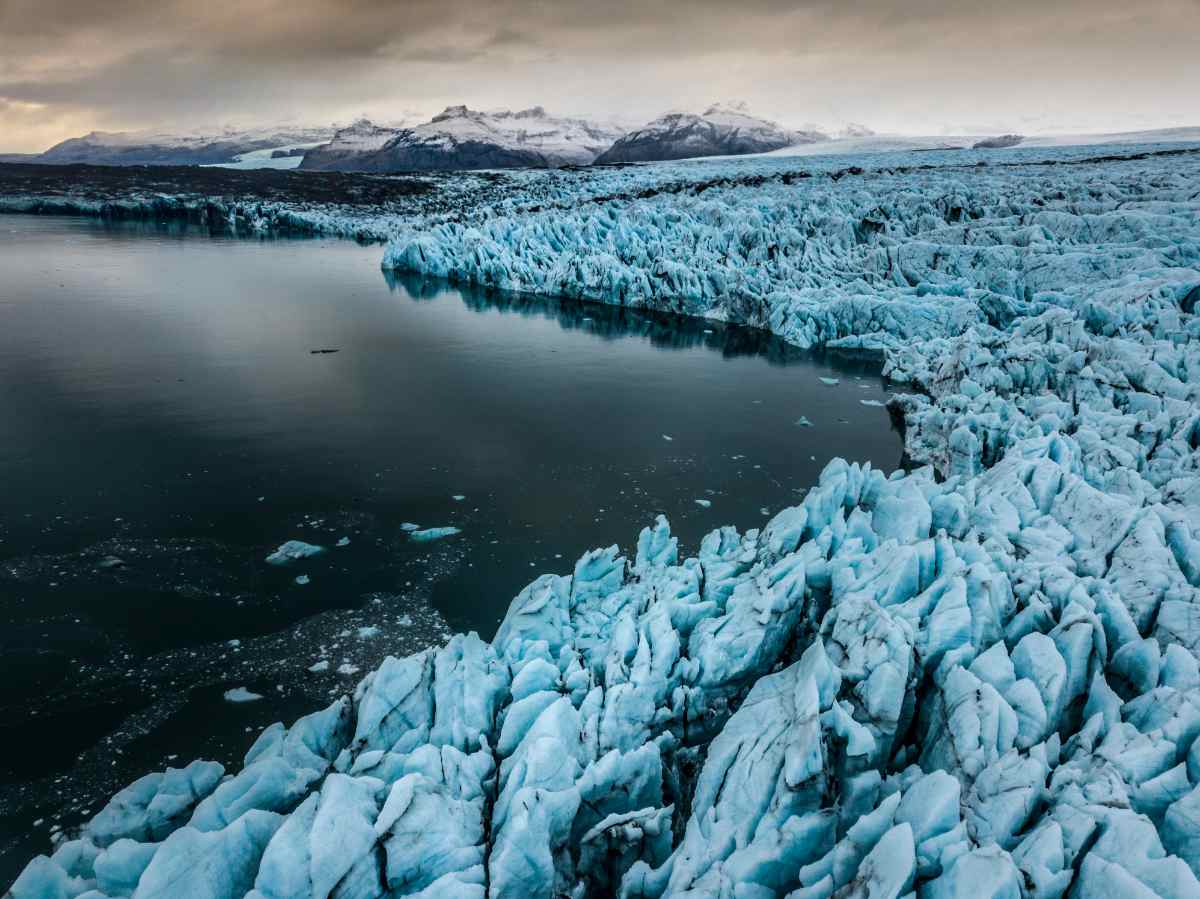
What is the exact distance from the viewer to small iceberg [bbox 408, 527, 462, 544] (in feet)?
28.8

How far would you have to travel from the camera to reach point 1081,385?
11.6m

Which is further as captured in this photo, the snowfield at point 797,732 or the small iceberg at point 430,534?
the small iceberg at point 430,534

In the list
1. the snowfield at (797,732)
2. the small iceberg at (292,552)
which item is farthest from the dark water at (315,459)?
the snowfield at (797,732)

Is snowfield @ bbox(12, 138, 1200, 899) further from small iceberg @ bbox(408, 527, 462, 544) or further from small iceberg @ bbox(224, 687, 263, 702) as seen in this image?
small iceberg @ bbox(408, 527, 462, 544)

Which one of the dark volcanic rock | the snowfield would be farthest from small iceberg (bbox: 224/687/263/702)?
the dark volcanic rock

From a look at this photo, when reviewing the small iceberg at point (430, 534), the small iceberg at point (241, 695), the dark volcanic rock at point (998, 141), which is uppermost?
the dark volcanic rock at point (998, 141)

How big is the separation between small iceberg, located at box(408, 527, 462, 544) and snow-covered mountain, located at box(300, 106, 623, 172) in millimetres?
110041

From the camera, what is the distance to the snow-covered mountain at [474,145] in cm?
12244

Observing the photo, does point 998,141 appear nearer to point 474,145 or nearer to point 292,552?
point 474,145

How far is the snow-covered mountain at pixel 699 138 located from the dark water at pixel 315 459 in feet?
367

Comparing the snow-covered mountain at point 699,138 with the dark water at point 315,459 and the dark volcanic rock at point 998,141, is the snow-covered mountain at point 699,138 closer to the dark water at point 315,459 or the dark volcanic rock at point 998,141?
the dark volcanic rock at point 998,141

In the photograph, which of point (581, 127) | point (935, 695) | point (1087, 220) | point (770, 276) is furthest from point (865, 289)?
point (581, 127)

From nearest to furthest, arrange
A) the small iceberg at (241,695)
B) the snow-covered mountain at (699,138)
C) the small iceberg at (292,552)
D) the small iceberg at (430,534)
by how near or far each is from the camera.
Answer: the small iceberg at (241,695)
the small iceberg at (292,552)
the small iceberg at (430,534)
the snow-covered mountain at (699,138)

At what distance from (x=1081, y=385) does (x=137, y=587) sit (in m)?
14.1
